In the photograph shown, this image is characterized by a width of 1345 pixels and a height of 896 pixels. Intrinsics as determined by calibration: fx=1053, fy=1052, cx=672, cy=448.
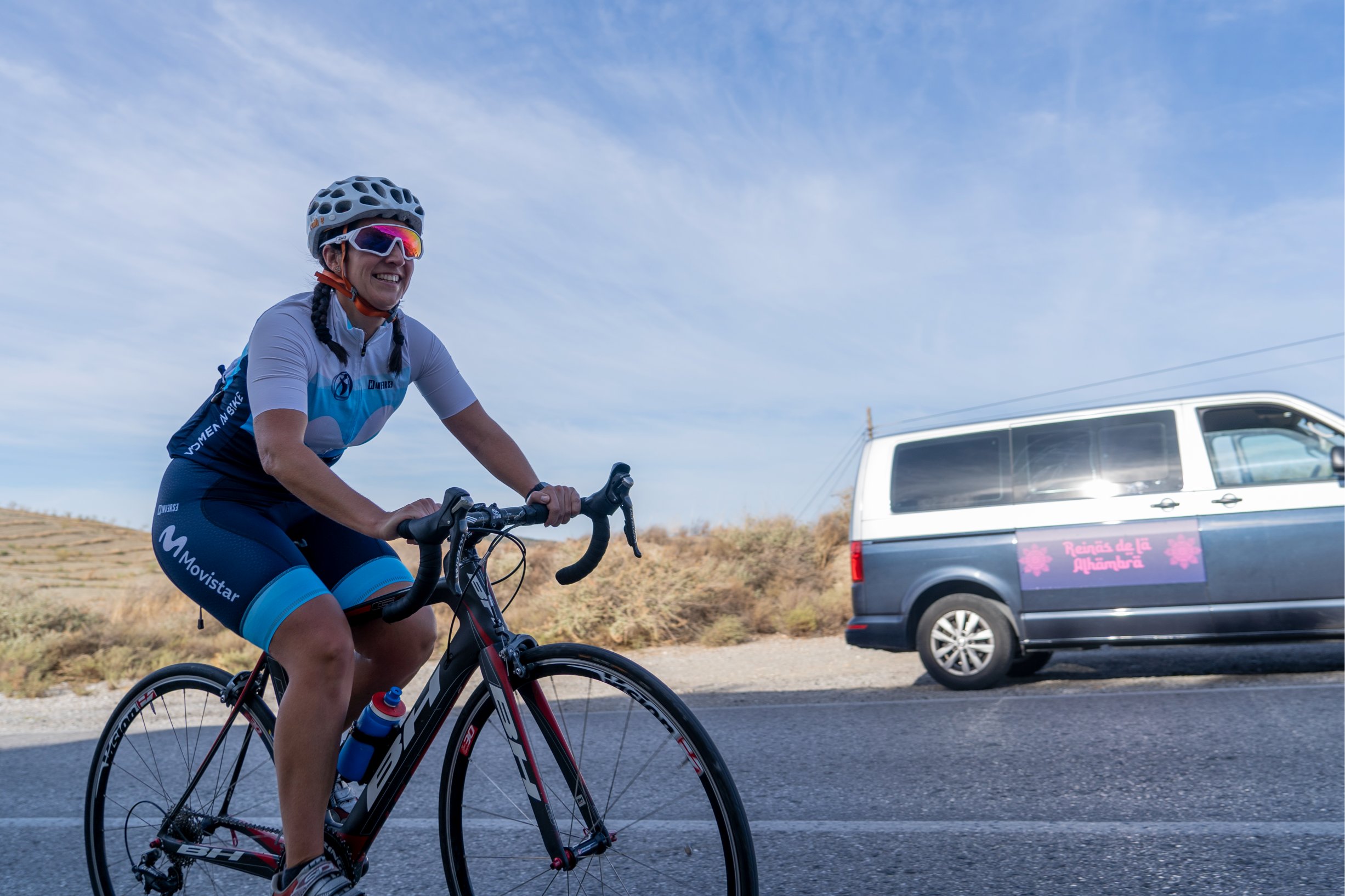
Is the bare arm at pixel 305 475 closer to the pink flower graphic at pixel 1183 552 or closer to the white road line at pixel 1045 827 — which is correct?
the white road line at pixel 1045 827

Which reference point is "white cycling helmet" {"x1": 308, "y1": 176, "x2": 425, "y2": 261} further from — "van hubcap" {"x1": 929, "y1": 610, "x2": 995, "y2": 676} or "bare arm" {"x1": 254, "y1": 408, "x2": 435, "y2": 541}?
"van hubcap" {"x1": 929, "y1": 610, "x2": 995, "y2": 676}

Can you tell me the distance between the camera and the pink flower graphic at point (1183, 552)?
25.3ft

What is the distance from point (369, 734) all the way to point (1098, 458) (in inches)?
266

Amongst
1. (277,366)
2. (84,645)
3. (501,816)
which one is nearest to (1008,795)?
(501,816)

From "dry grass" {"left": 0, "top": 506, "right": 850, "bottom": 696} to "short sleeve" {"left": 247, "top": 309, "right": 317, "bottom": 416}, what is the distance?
21.6 ft

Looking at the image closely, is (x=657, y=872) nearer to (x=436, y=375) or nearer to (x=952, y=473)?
(x=436, y=375)

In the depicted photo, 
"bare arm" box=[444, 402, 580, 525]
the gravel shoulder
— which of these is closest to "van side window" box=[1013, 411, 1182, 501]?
the gravel shoulder

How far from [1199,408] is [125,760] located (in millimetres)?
7427

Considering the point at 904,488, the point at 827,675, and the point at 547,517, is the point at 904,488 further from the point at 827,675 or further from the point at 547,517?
the point at 547,517

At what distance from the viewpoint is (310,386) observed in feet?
9.56

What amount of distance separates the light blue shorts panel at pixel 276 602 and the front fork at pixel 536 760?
0.55 m

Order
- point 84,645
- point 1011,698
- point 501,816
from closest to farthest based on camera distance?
point 501,816, point 1011,698, point 84,645

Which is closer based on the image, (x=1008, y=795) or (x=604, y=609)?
(x=1008, y=795)

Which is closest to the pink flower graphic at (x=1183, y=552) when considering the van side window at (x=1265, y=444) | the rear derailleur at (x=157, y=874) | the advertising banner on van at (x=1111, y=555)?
the advertising banner on van at (x=1111, y=555)
